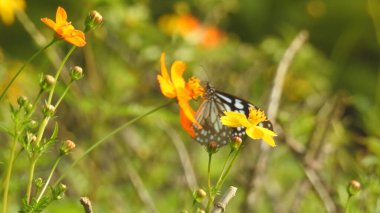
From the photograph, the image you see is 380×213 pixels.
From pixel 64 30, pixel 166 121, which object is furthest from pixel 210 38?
pixel 64 30

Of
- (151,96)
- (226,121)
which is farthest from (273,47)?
(226,121)

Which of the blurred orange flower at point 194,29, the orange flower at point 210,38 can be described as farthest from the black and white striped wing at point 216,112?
the orange flower at point 210,38

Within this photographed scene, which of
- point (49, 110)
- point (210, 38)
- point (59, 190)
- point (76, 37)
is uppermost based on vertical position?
point (210, 38)

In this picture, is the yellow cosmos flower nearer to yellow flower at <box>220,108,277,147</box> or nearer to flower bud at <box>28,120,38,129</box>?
yellow flower at <box>220,108,277,147</box>

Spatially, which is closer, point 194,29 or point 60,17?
point 60,17

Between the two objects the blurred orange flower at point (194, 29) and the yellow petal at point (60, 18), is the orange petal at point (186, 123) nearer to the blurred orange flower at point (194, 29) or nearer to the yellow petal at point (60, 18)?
the yellow petal at point (60, 18)

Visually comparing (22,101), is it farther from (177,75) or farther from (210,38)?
(210,38)

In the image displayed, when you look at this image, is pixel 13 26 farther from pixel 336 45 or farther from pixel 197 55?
pixel 336 45

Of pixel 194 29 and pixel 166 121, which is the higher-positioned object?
pixel 194 29
